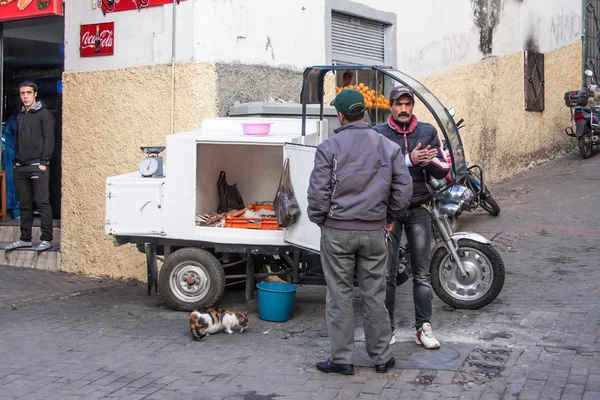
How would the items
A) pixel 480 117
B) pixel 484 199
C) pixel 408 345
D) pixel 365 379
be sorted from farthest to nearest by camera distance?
1. pixel 480 117
2. pixel 484 199
3. pixel 408 345
4. pixel 365 379

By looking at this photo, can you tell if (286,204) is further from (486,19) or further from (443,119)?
(486,19)

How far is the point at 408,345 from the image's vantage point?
235 inches

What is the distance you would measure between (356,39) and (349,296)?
19.8 ft

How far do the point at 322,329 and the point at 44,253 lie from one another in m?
4.17

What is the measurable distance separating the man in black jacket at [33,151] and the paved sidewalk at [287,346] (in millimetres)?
848

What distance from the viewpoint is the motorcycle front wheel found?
670cm

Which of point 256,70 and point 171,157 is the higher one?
point 256,70

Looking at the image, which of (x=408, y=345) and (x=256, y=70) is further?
(x=256, y=70)

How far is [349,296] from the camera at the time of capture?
5344 millimetres

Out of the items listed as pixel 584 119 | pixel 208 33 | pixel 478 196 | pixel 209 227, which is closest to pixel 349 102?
pixel 209 227

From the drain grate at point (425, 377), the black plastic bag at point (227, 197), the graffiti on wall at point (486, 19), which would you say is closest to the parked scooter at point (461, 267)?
the drain grate at point (425, 377)

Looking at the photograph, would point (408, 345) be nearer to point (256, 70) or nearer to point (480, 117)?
point (256, 70)

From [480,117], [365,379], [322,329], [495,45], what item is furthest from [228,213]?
[495,45]

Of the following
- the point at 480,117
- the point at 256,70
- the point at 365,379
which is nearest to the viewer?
the point at 365,379
